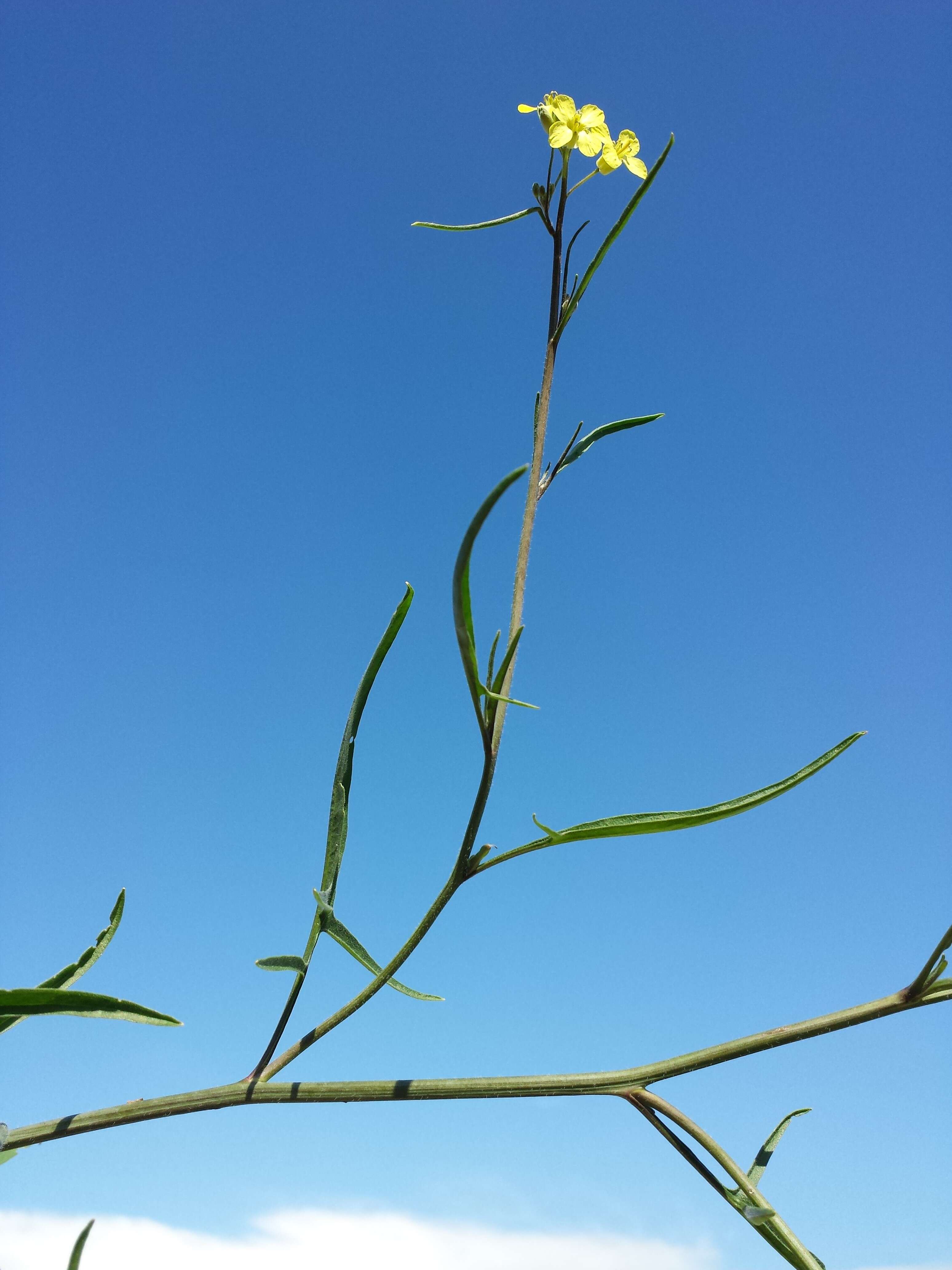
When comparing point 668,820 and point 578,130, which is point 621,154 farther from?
point 668,820

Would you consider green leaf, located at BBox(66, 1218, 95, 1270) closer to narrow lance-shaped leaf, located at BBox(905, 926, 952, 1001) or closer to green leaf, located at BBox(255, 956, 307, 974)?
green leaf, located at BBox(255, 956, 307, 974)

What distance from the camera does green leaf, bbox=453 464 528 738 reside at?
0.45 metres

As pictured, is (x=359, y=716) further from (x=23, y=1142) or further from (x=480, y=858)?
(x=23, y=1142)

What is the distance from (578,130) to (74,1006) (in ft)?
2.68

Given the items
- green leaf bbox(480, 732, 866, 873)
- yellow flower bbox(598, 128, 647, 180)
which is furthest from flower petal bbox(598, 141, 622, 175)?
green leaf bbox(480, 732, 866, 873)

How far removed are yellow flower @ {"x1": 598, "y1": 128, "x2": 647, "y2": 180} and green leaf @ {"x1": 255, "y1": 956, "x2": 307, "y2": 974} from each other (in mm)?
736

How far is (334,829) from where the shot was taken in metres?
0.66

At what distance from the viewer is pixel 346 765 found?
0.69m

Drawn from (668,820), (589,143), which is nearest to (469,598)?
(668,820)

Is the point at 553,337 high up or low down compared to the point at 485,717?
up

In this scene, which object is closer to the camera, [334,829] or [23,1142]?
[23,1142]

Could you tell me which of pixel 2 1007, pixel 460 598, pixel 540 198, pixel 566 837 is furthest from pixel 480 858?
pixel 540 198

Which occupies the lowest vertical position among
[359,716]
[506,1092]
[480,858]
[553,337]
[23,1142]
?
[23,1142]

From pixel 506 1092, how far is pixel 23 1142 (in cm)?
32
